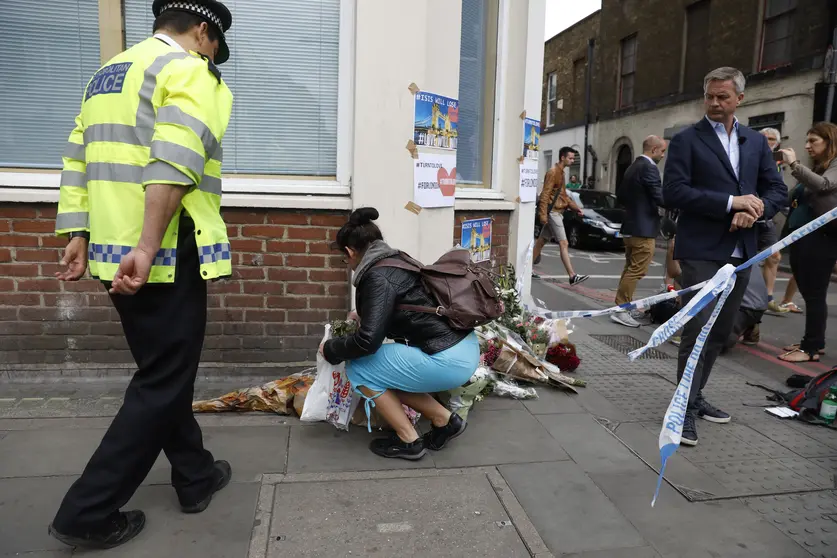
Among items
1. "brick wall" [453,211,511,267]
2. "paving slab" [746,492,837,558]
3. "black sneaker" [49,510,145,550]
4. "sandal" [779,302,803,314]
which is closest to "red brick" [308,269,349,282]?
"brick wall" [453,211,511,267]

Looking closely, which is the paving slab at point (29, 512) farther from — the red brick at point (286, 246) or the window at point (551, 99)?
the window at point (551, 99)

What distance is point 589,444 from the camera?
360 cm

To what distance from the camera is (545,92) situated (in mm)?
31422

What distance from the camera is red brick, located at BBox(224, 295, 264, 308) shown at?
14.0 feet

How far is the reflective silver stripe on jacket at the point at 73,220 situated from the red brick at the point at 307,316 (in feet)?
6.60

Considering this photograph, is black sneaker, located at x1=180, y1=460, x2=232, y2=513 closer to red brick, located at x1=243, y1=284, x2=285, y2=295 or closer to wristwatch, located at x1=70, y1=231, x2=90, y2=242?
wristwatch, located at x1=70, y1=231, x2=90, y2=242

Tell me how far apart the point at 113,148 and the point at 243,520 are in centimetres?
162

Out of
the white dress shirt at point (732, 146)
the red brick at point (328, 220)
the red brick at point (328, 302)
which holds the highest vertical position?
the white dress shirt at point (732, 146)

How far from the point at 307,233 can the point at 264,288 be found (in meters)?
0.49

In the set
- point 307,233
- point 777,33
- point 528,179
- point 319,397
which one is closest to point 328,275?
point 307,233

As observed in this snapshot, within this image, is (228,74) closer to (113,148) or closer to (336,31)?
(336,31)

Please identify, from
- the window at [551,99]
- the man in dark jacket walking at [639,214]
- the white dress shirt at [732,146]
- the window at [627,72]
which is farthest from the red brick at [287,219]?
the window at [551,99]

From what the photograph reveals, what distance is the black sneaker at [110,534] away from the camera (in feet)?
7.61

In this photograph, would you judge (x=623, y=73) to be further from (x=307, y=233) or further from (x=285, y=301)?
(x=285, y=301)
